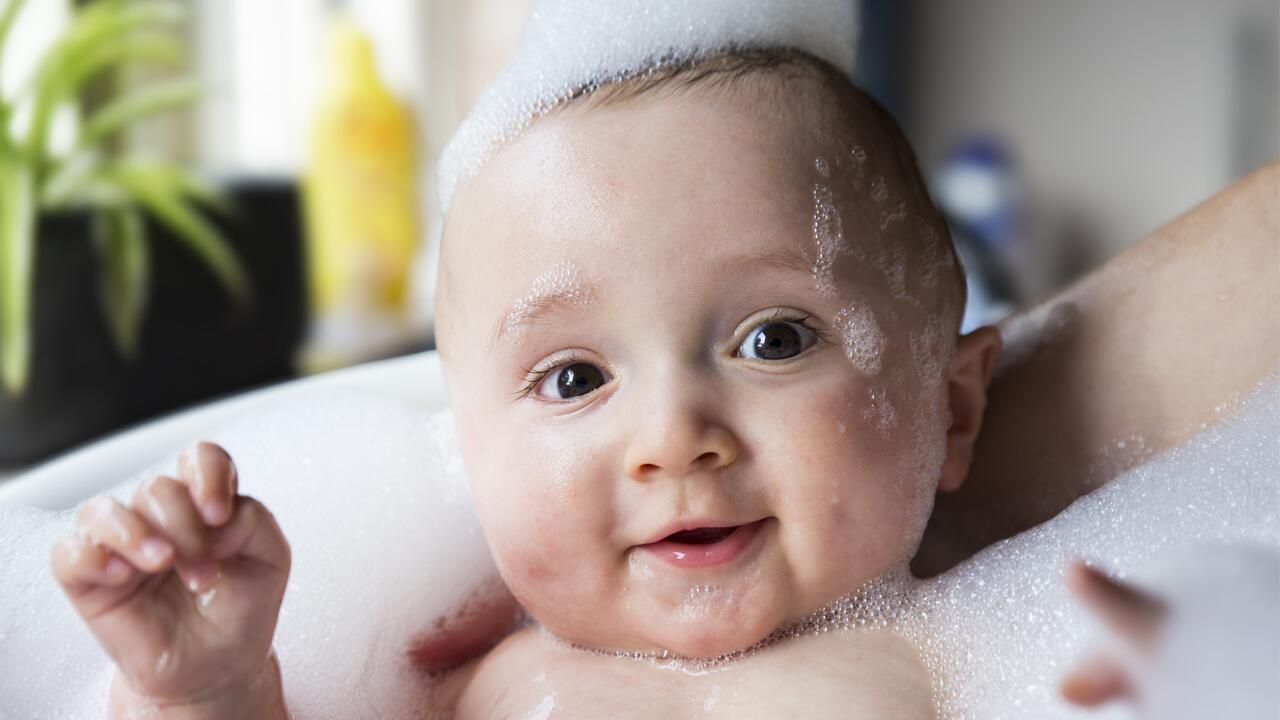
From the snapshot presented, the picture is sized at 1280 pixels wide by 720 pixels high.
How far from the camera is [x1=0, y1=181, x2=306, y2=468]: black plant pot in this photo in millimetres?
A: 1308

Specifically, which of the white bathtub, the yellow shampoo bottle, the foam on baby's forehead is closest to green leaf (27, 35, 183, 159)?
the yellow shampoo bottle

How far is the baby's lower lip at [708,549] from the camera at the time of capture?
65 cm

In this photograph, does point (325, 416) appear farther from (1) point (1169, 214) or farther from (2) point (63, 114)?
(1) point (1169, 214)

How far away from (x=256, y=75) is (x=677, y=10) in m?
1.87

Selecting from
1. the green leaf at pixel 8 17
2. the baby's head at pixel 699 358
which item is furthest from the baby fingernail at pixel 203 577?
the green leaf at pixel 8 17

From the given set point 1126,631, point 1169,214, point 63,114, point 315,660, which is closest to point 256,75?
point 63,114

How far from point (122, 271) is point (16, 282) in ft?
0.42

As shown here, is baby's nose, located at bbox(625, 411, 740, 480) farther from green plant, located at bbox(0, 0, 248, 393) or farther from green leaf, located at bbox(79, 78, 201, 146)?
green leaf, located at bbox(79, 78, 201, 146)

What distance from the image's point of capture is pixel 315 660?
2.56 feet

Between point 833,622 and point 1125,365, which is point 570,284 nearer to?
point 833,622

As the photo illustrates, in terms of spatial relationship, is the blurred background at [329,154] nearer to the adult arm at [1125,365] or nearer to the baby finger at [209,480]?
the adult arm at [1125,365]

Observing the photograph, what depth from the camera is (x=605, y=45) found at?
77 cm

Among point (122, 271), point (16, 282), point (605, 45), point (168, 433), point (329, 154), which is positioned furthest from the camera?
point (329, 154)

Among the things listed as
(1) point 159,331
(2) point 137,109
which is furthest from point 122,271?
(2) point 137,109
